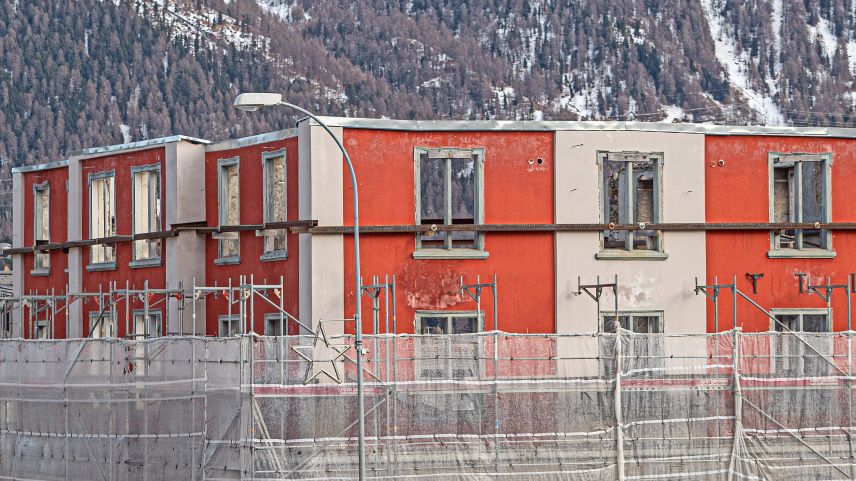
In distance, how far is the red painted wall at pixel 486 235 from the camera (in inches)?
1548

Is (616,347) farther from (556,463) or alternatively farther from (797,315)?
(797,315)

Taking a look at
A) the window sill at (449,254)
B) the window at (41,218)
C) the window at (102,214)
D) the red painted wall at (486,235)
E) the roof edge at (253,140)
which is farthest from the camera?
the window at (41,218)

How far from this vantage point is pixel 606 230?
133 ft

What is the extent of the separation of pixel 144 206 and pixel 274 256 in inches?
277

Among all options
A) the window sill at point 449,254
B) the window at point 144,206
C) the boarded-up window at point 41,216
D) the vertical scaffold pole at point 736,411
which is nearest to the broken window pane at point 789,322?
the window sill at point 449,254

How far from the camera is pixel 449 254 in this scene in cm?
3966

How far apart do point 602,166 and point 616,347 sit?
1294 cm

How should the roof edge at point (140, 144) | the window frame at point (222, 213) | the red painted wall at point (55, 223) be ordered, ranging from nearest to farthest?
the window frame at point (222, 213) → the roof edge at point (140, 144) → the red painted wall at point (55, 223)

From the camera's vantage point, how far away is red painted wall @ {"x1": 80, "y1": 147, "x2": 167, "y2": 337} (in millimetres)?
44969

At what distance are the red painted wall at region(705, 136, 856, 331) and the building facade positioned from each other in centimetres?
4

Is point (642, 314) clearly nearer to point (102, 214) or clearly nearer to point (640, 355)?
point (640, 355)

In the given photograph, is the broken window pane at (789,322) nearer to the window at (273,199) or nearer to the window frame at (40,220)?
the window at (273,199)

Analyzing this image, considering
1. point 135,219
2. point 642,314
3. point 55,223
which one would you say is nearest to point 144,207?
point 135,219

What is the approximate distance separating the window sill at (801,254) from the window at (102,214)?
2028 centimetres
